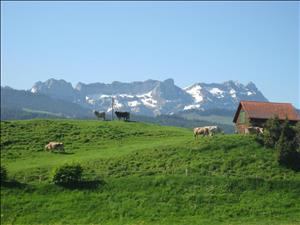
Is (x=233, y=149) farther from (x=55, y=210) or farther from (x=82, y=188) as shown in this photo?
(x=55, y=210)

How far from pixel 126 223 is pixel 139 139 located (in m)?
32.6

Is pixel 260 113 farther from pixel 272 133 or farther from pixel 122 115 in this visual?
pixel 122 115

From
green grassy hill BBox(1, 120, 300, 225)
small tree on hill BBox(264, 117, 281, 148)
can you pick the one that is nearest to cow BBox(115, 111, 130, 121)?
green grassy hill BBox(1, 120, 300, 225)

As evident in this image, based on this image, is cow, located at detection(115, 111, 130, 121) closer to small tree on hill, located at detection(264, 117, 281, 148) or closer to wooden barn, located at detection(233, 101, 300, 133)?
wooden barn, located at detection(233, 101, 300, 133)

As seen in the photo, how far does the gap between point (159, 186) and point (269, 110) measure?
33863 mm

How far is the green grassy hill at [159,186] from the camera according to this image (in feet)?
156

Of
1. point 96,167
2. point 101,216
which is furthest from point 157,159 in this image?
point 101,216

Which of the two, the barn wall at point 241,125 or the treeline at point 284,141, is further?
the barn wall at point 241,125

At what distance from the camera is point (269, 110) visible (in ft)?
268

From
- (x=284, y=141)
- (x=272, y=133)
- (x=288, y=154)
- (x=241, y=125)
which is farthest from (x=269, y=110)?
(x=288, y=154)

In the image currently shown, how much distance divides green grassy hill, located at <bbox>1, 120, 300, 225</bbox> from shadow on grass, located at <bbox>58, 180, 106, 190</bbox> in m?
0.28

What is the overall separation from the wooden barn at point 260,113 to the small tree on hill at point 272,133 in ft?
42.9


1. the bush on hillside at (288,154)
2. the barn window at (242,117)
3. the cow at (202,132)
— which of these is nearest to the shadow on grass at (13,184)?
the cow at (202,132)

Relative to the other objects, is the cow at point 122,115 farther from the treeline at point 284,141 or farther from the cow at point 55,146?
the treeline at point 284,141
